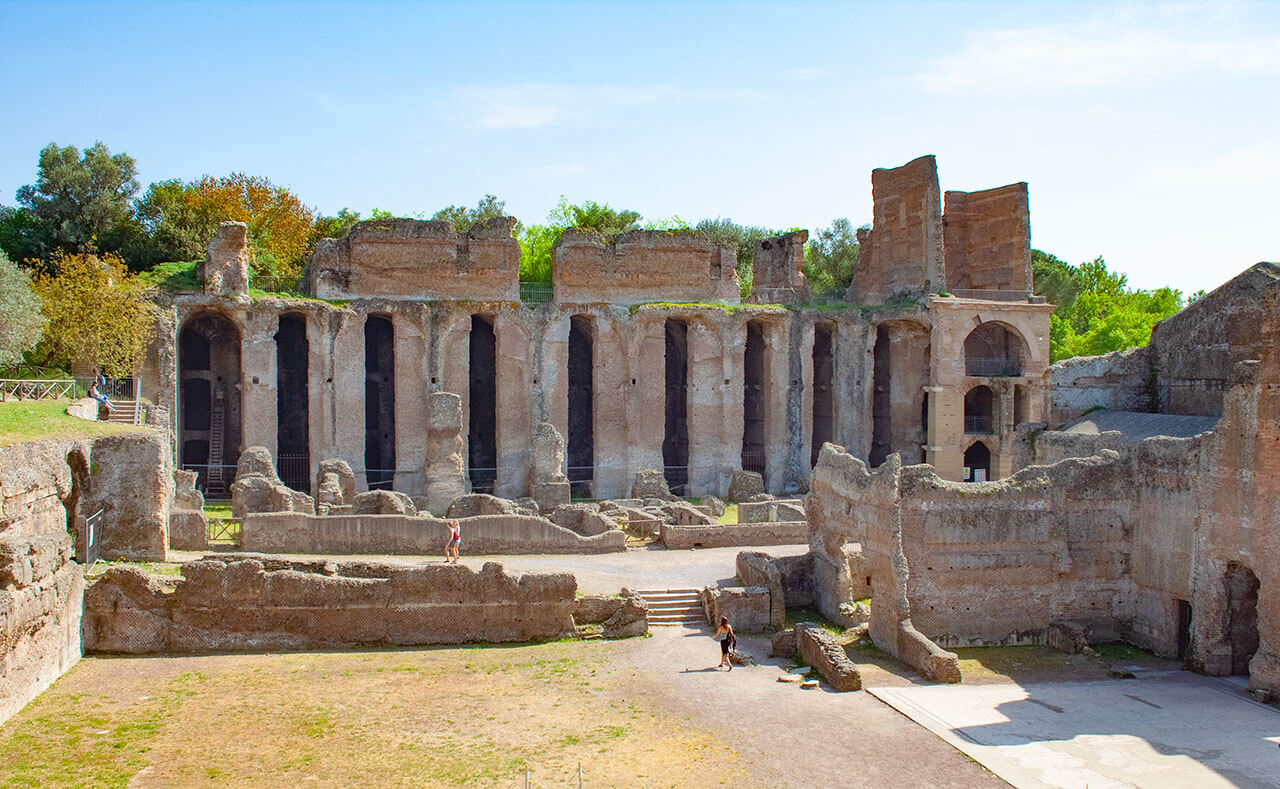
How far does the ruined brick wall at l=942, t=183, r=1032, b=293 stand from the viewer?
115 feet

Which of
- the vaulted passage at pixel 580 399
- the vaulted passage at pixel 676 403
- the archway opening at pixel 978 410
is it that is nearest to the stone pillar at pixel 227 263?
the vaulted passage at pixel 580 399

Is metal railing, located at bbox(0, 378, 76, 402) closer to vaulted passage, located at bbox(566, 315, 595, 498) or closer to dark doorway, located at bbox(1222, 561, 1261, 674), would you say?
vaulted passage, located at bbox(566, 315, 595, 498)

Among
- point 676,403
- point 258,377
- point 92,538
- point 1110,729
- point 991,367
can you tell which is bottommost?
point 1110,729

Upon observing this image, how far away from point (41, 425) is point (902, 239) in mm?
25765

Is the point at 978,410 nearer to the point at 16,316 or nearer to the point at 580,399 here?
the point at 580,399

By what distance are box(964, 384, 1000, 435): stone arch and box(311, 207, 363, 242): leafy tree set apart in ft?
86.2

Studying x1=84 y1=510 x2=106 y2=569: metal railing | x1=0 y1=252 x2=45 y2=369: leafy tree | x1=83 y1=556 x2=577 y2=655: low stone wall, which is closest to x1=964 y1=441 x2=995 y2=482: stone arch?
x1=83 y1=556 x2=577 y2=655: low stone wall

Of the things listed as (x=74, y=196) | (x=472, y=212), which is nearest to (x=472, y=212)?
(x=472, y=212)

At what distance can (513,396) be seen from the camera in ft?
104

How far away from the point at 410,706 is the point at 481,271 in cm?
1910

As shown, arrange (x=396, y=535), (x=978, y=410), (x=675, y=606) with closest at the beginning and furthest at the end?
(x=675, y=606), (x=396, y=535), (x=978, y=410)

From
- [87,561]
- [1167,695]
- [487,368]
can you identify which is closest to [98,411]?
[87,561]

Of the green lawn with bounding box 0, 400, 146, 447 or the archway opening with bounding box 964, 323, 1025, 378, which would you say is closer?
the green lawn with bounding box 0, 400, 146, 447

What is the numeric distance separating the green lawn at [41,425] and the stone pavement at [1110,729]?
43.5ft
